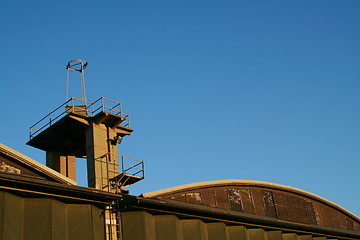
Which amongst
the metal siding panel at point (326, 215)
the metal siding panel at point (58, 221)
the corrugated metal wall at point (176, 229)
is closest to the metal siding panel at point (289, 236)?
the corrugated metal wall at point (176, 229)

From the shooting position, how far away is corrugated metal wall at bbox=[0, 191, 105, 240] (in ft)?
61.0

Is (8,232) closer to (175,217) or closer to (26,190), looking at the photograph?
(26,190)

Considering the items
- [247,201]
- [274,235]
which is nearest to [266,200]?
[247,201]

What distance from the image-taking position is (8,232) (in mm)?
18266

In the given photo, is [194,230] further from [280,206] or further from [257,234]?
[280,206]

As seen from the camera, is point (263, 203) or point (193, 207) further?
point (263, 203)

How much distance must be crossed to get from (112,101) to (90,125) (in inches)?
88.0

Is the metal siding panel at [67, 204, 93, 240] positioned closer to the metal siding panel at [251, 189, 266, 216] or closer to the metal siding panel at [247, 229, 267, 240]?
the metal siding panel at [247, 229, 267, 240]

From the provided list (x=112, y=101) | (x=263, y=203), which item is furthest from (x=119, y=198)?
(x=263, y=203)

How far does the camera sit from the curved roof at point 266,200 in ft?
90.0

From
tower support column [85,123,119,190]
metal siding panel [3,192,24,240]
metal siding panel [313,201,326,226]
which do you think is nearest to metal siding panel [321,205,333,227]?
metal siding panel [313,201,326,226]

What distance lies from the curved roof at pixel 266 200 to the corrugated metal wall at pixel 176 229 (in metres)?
1.19

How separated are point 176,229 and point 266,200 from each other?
30.1 ft

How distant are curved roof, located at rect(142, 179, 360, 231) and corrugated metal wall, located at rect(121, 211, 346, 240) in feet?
3.92
